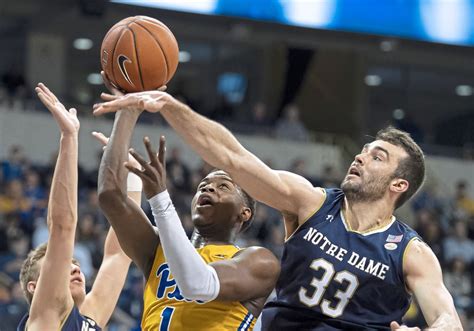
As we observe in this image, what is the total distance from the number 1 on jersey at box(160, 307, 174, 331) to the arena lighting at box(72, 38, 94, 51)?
647 inches

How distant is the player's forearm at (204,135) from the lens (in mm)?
3953

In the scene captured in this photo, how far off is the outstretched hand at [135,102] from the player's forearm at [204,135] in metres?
0.06

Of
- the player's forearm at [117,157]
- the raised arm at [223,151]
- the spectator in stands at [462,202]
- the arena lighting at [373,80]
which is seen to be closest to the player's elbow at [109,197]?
Result: the player's forearm at [117,157]

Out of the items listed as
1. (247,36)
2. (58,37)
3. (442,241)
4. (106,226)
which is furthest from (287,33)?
(106,226)

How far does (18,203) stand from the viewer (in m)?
11.8

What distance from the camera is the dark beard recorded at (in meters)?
4.64

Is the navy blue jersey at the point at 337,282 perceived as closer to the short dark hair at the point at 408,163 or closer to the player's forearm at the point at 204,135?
the short dark hair at the point at 408,163

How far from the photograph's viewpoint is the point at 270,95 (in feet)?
67.8

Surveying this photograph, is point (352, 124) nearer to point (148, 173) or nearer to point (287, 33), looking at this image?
point (287, 33)

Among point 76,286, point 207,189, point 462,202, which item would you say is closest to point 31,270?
Result: point 76,286

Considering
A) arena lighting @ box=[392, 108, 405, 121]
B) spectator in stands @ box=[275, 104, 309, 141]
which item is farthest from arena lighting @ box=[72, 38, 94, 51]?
arena lighting @ box=[392, 108, 405, 121]

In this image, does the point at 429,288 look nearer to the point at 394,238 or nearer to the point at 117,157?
the point at 394,238

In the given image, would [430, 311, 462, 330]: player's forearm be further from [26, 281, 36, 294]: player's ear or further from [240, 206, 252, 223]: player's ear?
[26, 281, 36, 294]: player's ear

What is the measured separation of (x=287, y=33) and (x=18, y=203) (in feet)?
25.9
